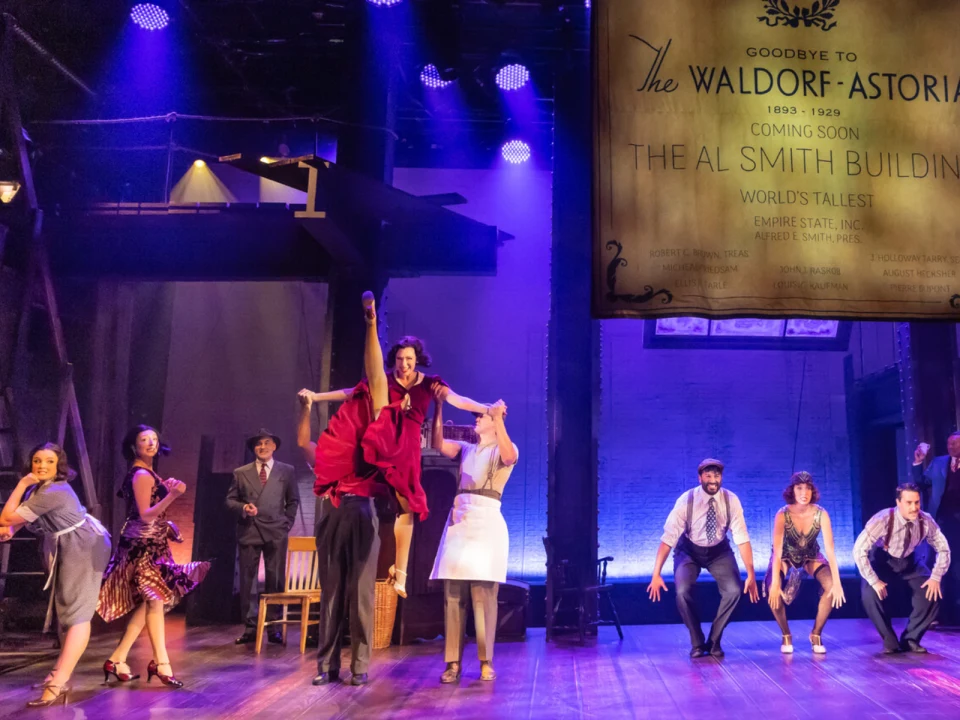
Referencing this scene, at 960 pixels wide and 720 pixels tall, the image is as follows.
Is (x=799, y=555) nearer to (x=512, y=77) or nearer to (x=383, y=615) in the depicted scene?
(x=383, y=615)

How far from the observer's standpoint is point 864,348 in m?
9.70

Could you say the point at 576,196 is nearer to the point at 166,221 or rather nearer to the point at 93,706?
the point at 166,221

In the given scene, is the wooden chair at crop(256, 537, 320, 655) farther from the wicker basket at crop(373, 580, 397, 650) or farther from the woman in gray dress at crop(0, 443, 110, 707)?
the woman in gray dress at crop(0, 443, 110, 707)

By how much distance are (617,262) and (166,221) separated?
17.1 ft

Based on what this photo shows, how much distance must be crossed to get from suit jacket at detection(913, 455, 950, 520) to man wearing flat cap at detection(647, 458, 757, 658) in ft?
7.43

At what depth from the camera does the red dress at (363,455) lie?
462 cm

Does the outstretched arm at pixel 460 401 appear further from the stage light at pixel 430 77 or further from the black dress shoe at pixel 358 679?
the stage light at pixel 430 77

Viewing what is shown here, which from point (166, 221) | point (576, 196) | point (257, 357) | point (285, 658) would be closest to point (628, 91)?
point (576, 196)

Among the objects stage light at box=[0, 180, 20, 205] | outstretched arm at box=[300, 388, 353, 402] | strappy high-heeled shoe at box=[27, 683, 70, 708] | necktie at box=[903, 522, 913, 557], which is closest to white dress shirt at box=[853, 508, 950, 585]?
necktie at box=[903, 522, 913, 557]

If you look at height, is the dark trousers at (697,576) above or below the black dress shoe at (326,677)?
above

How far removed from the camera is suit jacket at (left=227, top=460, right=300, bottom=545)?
6973mm

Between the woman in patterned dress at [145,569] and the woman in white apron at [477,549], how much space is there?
4.97 feet

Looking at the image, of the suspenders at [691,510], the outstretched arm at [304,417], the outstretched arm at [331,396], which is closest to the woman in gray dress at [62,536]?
the outstretched arm at [304,417]

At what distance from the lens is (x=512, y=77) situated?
7699 millimetres
